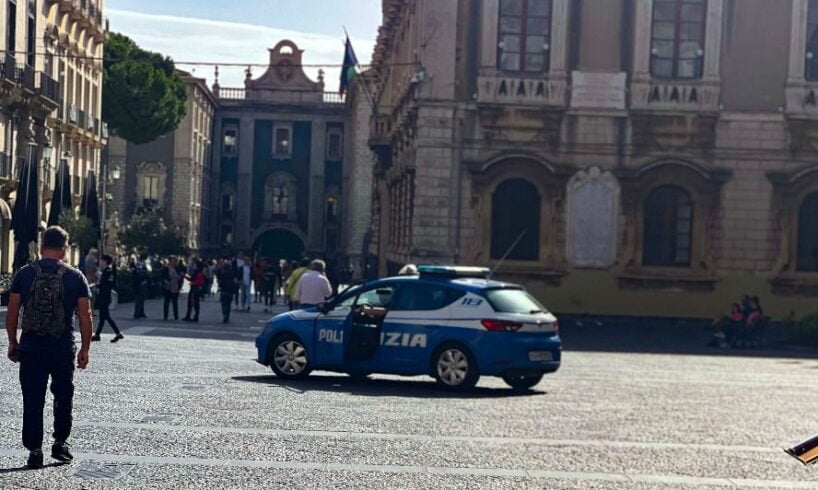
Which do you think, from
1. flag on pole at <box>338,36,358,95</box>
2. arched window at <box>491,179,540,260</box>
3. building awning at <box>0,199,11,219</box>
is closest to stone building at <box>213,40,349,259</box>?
flag on pole at <box>338,36,358,95</box>

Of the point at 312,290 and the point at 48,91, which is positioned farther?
the point at 48,91

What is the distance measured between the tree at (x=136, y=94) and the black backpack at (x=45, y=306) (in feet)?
217

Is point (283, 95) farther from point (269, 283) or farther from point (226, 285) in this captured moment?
point (226, 285)

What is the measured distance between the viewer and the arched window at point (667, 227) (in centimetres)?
3697

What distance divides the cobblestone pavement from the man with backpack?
374mm

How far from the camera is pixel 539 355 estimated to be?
61.1 feet

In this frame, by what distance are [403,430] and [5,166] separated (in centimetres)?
3303

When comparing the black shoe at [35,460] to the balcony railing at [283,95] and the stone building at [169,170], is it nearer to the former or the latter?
the stone building at [169,170]

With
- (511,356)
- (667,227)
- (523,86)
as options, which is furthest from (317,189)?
(511,356)

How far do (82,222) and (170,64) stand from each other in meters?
35.5

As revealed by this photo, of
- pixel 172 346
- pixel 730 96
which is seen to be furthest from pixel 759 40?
pixel 172 346

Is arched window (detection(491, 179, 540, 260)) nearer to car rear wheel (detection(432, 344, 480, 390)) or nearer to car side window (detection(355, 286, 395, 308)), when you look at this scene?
car side window (detection(355, 286, 395, 308))

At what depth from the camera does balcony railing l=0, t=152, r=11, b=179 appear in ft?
143

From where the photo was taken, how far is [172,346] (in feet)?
81.0
